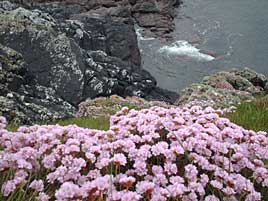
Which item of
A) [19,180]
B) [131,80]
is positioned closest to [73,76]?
[131,80]

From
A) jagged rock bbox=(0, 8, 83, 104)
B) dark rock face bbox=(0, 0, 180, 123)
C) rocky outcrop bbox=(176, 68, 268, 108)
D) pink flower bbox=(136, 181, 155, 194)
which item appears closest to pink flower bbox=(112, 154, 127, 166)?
pink flower bbox=(136, 181, 155, 194)

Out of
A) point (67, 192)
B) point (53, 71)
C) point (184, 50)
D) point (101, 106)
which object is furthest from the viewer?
point (184, 50)

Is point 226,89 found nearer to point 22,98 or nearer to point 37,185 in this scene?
point 22,98

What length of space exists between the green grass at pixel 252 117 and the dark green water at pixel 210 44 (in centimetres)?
1801

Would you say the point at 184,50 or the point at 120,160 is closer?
the point at 120,160

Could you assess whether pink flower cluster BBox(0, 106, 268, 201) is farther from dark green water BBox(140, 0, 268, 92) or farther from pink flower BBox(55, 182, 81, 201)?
dark green water BBox(140, 0, 268, 92)

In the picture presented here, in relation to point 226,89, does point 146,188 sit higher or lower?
higher

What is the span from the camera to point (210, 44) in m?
32.9

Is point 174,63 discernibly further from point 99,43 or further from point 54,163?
point 54,163

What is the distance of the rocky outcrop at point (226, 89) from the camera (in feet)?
45.6

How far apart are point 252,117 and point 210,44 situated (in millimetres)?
26265

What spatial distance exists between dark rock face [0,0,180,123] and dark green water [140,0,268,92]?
191 inches

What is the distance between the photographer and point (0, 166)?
376cm

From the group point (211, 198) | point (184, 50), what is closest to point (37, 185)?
point (211, 198)
